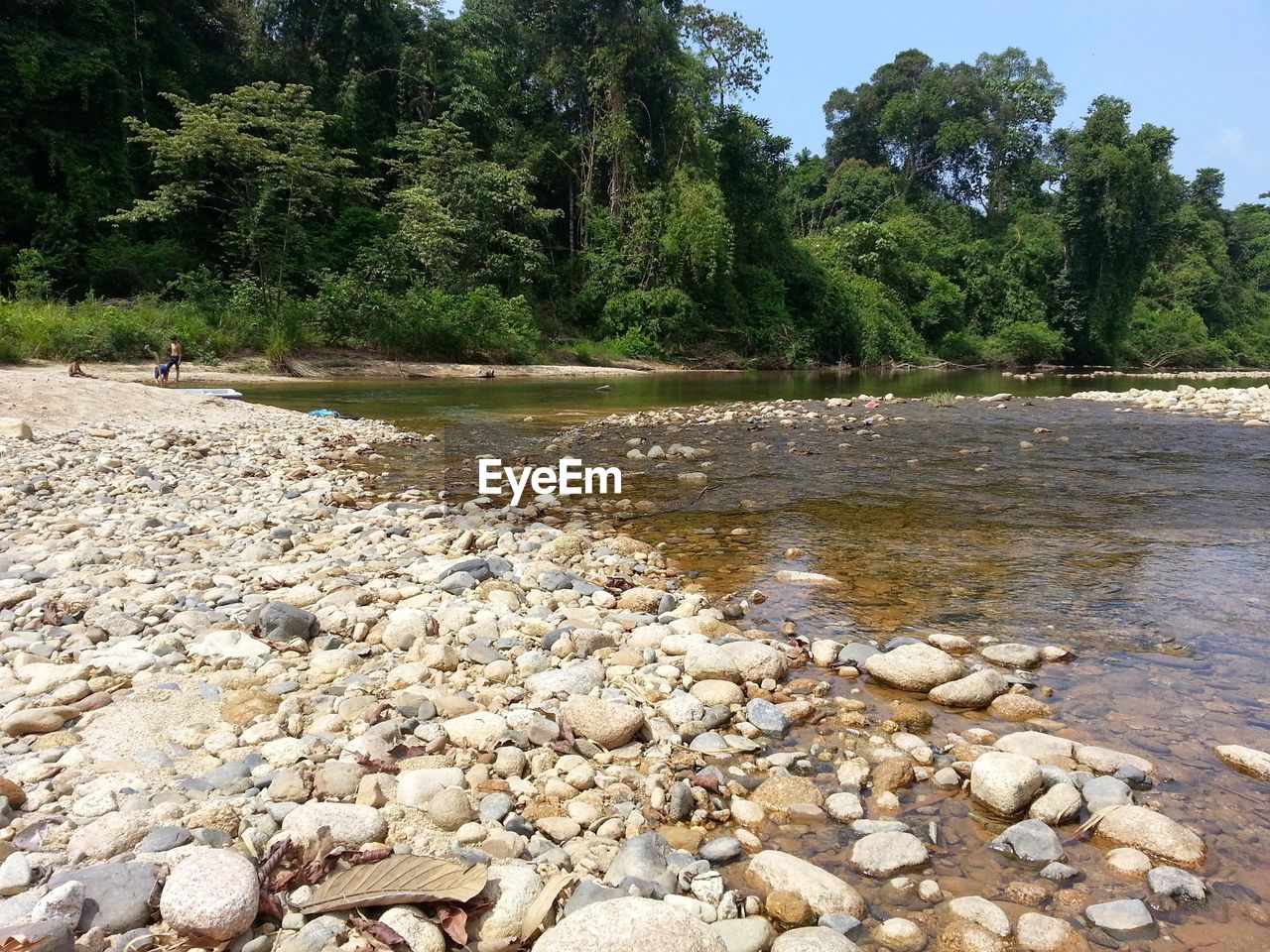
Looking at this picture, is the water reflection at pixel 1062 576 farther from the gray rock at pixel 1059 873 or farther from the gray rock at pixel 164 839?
the gray rock at pixel 164 839

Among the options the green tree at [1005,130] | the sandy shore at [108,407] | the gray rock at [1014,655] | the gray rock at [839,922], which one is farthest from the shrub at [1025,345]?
the gray rock at [839,922]

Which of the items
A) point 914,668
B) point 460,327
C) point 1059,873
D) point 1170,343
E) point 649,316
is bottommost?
point 1059,873

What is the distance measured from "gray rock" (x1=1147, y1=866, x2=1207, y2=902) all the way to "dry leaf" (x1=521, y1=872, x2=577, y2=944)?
129 centimetres

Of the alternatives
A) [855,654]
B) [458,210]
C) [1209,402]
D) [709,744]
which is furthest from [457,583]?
[458,210]

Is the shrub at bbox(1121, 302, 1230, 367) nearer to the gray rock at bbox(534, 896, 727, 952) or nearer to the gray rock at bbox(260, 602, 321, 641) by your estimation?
the gray rock at bbox(260, 602, 321, 641)

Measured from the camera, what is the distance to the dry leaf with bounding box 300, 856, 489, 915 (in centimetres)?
148

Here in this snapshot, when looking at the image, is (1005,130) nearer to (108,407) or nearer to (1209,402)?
(1209,402)

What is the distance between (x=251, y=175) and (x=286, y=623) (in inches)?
861

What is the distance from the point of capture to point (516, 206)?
1000 inches

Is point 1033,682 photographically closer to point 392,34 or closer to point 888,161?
point 392,34

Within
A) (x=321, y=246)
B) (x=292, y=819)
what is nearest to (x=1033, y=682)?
(x=292, y=819)

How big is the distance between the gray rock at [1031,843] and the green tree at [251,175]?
20.9 m

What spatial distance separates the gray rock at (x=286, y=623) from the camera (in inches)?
111

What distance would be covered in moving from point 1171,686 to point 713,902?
2.01 metres
